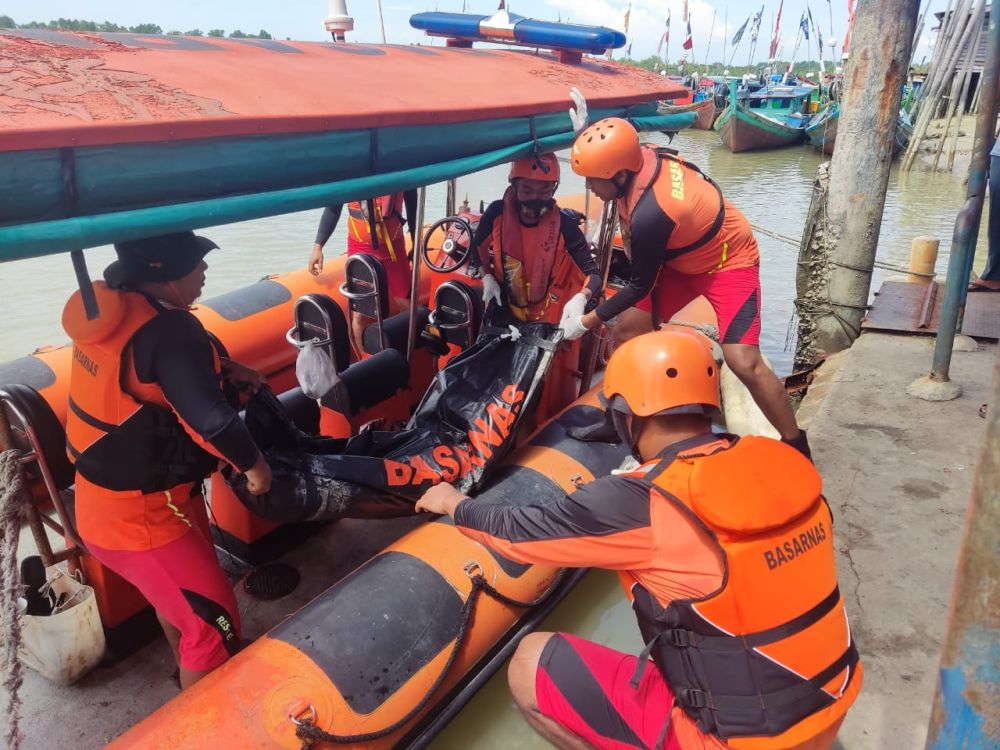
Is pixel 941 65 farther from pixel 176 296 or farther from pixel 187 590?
pixel 187 590

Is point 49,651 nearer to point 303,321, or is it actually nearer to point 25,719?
point 25,719

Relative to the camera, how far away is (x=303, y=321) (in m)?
3.36

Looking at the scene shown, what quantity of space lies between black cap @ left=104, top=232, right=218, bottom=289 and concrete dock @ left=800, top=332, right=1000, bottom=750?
1973mm

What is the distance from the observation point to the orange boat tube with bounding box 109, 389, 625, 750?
178 centimetres

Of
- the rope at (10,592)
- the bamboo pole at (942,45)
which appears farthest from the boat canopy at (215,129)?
the bamboo pole at (942,45)

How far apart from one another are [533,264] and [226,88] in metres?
2.17

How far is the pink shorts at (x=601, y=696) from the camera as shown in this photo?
169 cm

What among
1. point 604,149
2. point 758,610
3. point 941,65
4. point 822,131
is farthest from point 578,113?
point 822,131

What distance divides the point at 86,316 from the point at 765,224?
13.4 meters

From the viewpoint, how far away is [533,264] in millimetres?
3771

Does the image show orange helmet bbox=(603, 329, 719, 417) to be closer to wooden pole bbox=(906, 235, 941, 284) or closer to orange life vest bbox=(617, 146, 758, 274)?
orange life vest bbox=(617, 146, 758, 274)

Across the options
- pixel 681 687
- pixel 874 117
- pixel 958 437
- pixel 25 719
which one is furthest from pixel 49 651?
pixel 874 117

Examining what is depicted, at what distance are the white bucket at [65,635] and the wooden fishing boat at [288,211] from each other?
0.08m

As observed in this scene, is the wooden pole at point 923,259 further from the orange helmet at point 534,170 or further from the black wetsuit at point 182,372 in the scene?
the black wetsuit at point 182,372
